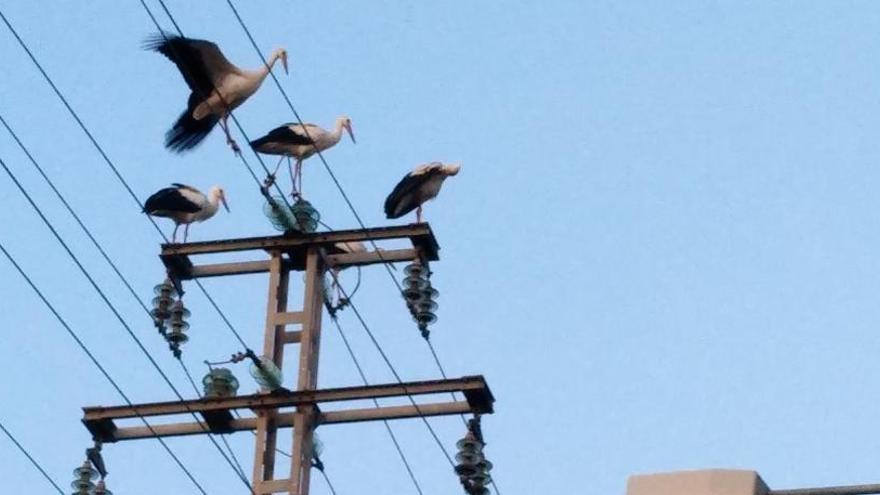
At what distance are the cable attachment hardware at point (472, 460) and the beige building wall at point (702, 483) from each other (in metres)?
4.56

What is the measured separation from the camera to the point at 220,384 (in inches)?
776

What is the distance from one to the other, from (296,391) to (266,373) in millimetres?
223

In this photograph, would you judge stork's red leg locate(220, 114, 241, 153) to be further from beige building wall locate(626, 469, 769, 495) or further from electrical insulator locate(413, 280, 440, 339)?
beige building wall locate(626, 469, 769, 495)

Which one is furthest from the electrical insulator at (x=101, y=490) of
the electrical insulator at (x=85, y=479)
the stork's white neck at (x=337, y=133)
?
the stork's white neck at (x=337, y=133)

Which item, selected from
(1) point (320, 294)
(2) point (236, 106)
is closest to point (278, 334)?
(1) point (320, 294)

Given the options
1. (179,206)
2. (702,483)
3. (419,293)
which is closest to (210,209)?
(179,206)

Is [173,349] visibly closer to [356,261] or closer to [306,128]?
[356,261]

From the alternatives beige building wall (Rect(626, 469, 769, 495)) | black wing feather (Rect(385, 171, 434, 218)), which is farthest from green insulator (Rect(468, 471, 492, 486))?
beige building wall (Rect(626, 469, 769, 495))

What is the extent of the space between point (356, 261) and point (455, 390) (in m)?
1.38

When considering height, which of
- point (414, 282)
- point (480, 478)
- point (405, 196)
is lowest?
point (480, 478)

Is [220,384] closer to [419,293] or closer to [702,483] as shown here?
[419,293]

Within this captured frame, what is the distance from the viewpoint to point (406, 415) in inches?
766

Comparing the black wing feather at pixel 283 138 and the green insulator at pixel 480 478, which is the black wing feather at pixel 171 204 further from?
the green insulator at pixel 480 478

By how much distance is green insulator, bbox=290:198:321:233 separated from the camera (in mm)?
20234
